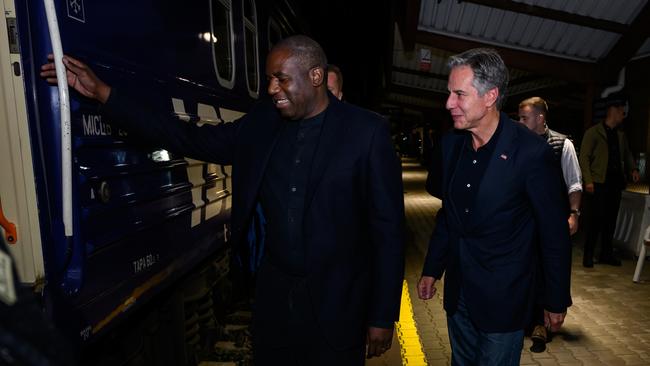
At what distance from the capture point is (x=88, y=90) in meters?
1.74

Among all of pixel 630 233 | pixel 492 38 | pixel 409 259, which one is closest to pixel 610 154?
pixel 630 233

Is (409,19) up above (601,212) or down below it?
above

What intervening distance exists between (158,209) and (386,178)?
3.89 feet

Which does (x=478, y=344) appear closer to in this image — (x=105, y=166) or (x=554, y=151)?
(x=105, y=166)

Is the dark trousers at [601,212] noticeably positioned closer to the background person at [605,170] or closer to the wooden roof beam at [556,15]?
the background person at [605,170]

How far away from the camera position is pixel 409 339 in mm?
3955

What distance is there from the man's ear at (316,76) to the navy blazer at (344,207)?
12 centimetres

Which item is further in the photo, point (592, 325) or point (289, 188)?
point (592, 325)

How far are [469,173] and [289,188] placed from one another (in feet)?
2.87

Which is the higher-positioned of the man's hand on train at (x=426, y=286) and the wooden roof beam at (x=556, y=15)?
the wooden roof beam at (x=556, y=15)

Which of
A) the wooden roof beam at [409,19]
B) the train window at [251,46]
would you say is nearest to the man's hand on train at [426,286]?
the train window at [251,46]

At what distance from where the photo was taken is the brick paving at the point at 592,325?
11.7 ft

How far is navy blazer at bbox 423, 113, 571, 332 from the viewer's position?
2.00 metres

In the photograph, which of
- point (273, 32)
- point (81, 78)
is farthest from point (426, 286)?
point (273, 32)
